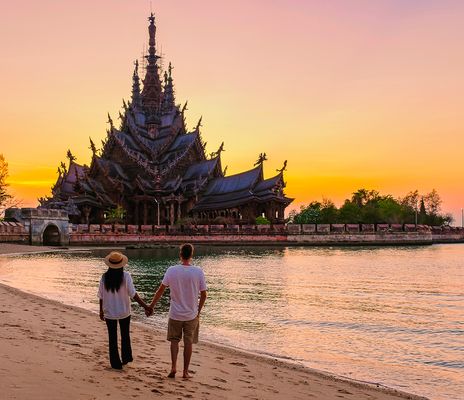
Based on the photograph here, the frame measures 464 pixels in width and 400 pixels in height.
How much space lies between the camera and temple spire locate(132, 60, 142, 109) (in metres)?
109

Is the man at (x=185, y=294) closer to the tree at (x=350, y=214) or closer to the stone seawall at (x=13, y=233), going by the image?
the stone seawall at (x=13, y=233)

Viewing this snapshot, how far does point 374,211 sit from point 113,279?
118152 millimetres

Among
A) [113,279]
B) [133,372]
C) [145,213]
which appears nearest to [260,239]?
[145,213]

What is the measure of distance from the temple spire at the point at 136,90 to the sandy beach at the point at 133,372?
A: 99.7m

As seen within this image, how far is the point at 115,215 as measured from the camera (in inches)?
3425

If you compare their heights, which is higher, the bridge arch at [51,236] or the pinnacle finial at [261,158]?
the pinnacle finial at [261,158]

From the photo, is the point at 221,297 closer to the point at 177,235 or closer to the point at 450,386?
the point at 450,386

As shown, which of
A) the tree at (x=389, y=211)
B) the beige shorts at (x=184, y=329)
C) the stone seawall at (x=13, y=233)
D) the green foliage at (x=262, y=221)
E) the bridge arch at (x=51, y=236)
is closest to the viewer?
the beige shorts at (x=184, y=329)

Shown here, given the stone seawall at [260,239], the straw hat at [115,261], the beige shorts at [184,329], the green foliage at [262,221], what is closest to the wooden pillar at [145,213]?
the stone seawall at [260,239]

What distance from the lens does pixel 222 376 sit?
8727 millimetres

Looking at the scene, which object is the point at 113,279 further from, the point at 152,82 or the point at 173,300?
the point at 152,82

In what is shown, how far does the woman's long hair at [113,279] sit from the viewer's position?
26.0 ft

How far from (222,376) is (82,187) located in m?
85.4

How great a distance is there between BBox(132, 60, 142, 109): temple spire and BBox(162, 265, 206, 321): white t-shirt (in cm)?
10321
